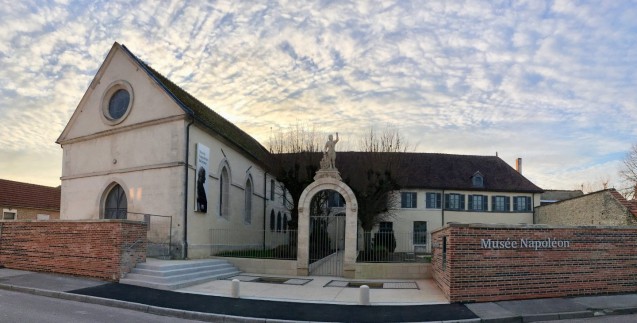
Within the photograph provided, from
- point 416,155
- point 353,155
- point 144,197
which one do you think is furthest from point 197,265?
point 416,155

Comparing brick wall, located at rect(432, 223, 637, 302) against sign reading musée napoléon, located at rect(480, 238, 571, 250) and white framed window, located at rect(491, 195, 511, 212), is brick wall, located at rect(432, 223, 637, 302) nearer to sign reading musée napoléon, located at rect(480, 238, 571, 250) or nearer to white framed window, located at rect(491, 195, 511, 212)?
sign reading musée napoléon, located at rect(480, 238, 571, 250)

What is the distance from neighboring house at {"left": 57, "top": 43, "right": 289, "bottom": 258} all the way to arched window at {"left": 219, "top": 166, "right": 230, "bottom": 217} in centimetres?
5

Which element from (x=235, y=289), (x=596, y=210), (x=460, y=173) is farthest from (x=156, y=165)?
(x=460, y=173)

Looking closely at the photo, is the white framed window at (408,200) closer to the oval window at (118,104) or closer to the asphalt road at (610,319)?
the oval window at (118,104)

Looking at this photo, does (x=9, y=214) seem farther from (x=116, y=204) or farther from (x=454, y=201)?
(x=454, y=201)

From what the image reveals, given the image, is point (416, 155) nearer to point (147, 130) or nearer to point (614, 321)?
point (147, 130)

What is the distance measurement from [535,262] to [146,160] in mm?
15871

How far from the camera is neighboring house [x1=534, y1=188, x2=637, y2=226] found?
→ 23.6 metres

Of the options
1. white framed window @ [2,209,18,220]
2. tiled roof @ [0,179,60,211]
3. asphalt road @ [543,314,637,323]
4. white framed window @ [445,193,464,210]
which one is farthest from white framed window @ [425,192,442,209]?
white framed window @ [2,209,18,220]

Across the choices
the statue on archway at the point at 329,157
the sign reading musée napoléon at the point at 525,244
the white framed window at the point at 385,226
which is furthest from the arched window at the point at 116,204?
the white framed window at the point at 385,226

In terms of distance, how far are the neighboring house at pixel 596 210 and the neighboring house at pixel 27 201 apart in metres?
35.9

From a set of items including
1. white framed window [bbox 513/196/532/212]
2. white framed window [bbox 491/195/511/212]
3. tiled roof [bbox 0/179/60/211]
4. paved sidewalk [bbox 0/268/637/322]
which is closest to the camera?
paved sidewalk [bbox 0/268/637/322]

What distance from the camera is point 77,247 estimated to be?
51.6ft

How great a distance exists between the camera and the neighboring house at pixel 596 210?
23.6m
